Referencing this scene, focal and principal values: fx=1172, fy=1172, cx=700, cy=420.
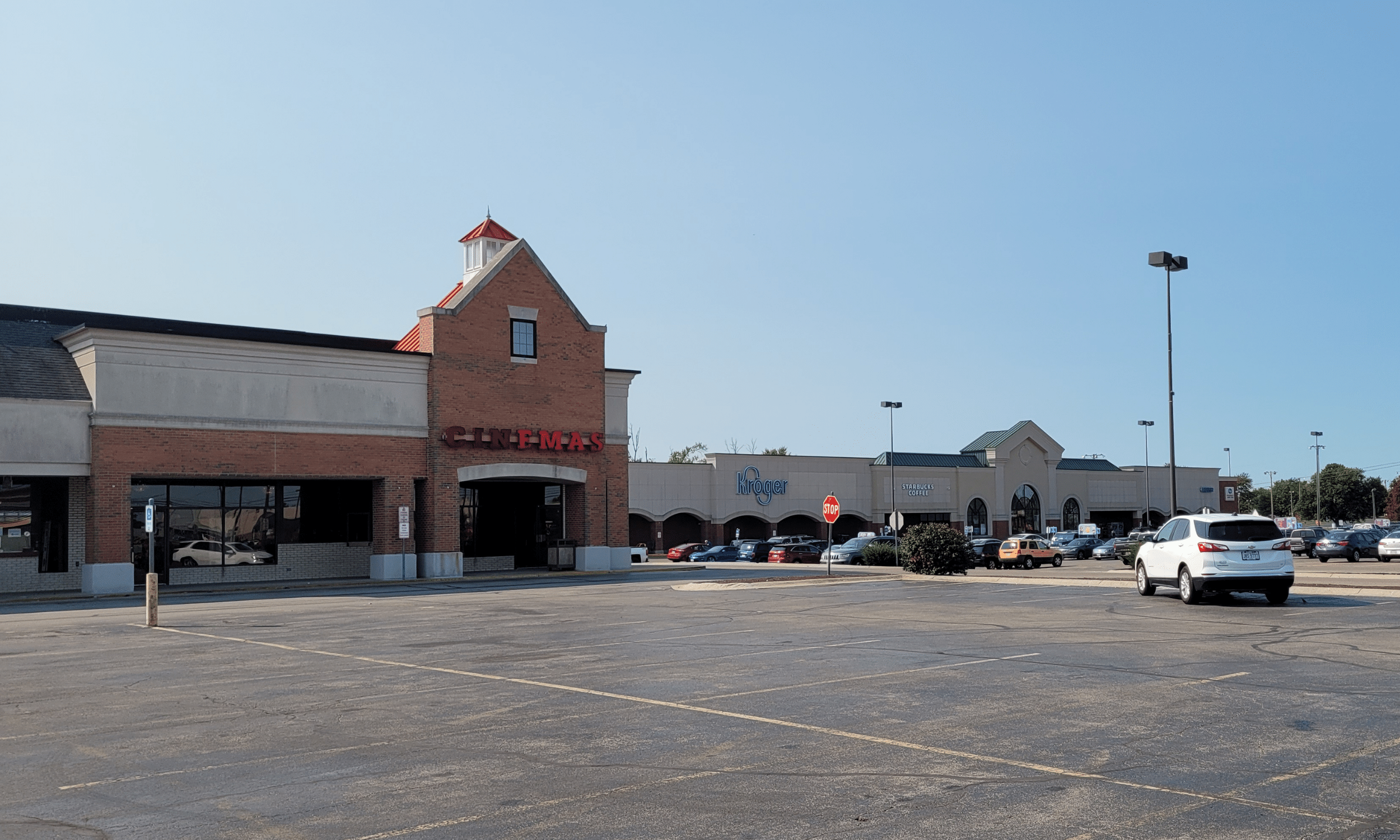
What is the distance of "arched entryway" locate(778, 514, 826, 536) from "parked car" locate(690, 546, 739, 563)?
631 inches

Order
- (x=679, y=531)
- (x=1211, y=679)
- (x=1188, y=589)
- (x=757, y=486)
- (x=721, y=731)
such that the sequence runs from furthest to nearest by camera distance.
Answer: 1. (x=757, y=486)
2. (x=679, y=531)
3. (x=1188, y=589)
4. (x=1211, y=679)
5. (x=721, y=731)

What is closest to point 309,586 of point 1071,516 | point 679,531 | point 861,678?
point 861,678

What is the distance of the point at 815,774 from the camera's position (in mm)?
8375

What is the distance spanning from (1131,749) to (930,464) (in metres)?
79.7

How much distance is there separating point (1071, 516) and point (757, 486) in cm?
3177

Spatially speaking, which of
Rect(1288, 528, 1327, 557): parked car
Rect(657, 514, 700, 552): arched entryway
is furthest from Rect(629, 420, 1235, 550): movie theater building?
Rect(1288, 528, 1327, 557): parked car

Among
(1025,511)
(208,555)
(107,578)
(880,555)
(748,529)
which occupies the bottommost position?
(748,529)

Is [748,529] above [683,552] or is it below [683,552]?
above

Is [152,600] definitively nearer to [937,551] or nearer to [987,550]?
[937,551]

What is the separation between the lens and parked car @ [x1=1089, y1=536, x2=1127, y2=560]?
219ft

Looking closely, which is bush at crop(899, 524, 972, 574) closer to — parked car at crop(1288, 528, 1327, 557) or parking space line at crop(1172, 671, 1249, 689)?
parked car at crop(1288, 528, 1327, 557)


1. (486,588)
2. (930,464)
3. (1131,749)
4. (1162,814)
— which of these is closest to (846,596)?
(486,588)

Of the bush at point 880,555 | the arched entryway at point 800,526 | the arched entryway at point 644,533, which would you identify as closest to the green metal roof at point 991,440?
the arched entryway at point 800,526

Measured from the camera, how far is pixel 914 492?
8550cm
